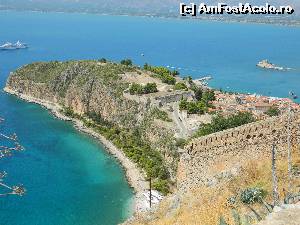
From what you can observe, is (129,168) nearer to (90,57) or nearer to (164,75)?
(164,75)

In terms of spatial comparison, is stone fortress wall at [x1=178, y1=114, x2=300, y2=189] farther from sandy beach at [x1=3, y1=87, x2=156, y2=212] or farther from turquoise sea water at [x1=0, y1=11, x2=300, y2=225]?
turquoise sea water at [x1=0, y1=11, x2=300, y2=225]

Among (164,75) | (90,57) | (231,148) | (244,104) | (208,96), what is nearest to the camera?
(231,148)

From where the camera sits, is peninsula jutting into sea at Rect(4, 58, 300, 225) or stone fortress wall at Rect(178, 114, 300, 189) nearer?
stone fortress wall at Rect(178, 114, 300, 189)

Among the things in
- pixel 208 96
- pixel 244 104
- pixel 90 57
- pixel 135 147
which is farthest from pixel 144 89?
pixel 90 57

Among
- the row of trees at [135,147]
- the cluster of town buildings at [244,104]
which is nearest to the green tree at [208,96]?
the cluster of town buildings at [244,104]

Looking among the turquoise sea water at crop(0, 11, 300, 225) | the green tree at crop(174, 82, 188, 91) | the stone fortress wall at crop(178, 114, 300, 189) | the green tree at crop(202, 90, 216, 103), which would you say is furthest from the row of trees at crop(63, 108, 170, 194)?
the stone fortress wall at crop(178, 114, 300, 189)

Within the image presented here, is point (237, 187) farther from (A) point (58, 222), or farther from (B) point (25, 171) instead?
(B) point (25, 171)
